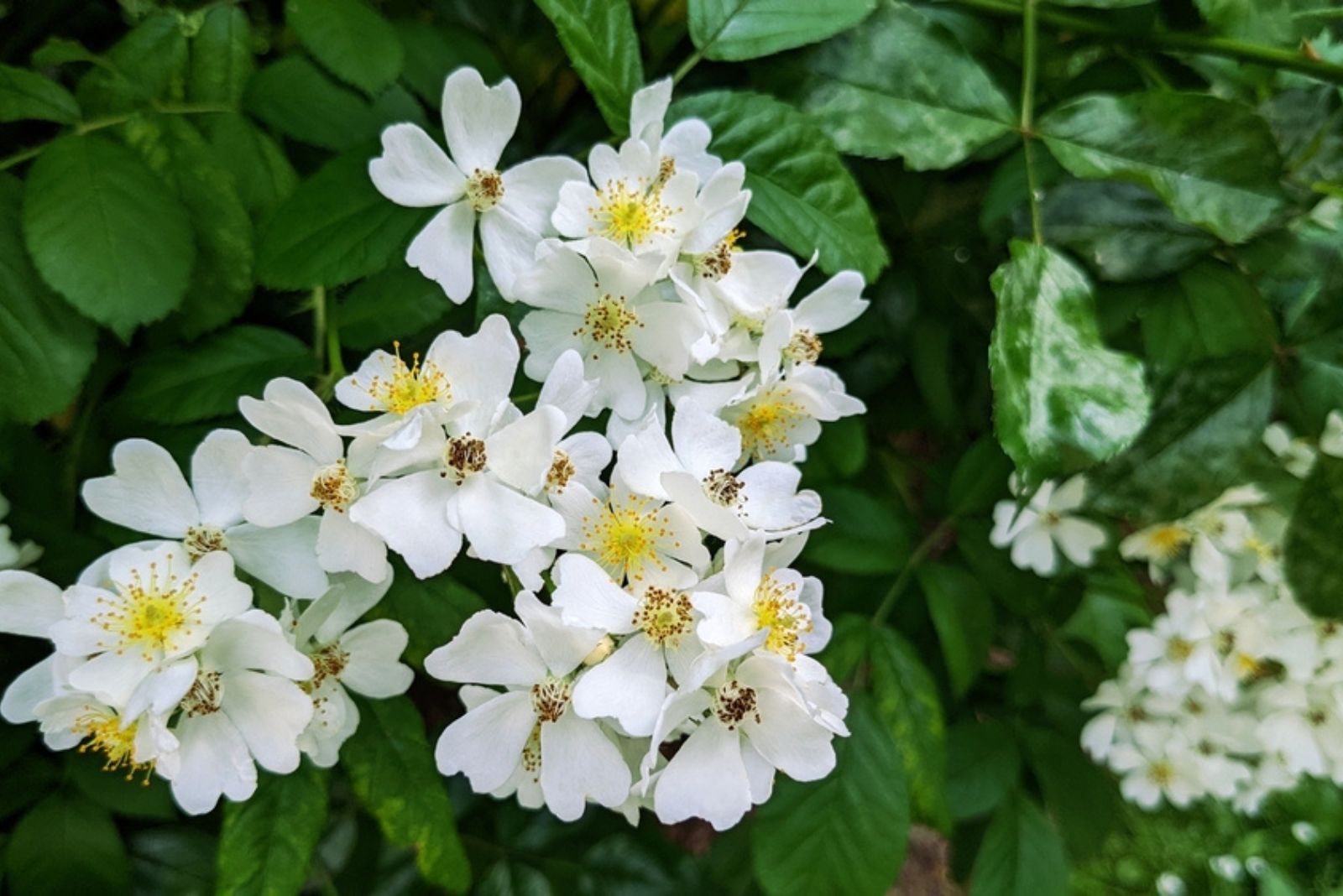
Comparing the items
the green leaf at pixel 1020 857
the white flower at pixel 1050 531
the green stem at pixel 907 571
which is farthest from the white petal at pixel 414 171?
the green leaf at pixel 1020 857

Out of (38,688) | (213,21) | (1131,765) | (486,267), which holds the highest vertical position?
(213,21)

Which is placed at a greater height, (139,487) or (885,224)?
(139,487)

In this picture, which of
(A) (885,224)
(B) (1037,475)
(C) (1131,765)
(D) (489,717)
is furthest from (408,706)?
(C) (1131,765)

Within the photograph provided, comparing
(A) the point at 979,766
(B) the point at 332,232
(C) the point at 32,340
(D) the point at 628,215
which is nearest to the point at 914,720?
(A) the point at 979,766

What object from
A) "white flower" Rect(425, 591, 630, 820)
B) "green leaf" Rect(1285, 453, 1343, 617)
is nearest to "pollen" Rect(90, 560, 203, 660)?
"white flower" Rect(425, 591, 630, 820)

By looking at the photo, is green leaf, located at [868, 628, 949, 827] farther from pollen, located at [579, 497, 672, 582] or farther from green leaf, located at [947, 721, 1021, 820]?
pollen, located at [579, 497, 672, 582]

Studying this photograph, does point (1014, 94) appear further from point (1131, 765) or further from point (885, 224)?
point (1131, 765)

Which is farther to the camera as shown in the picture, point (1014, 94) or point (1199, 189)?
point (1014, 94)
